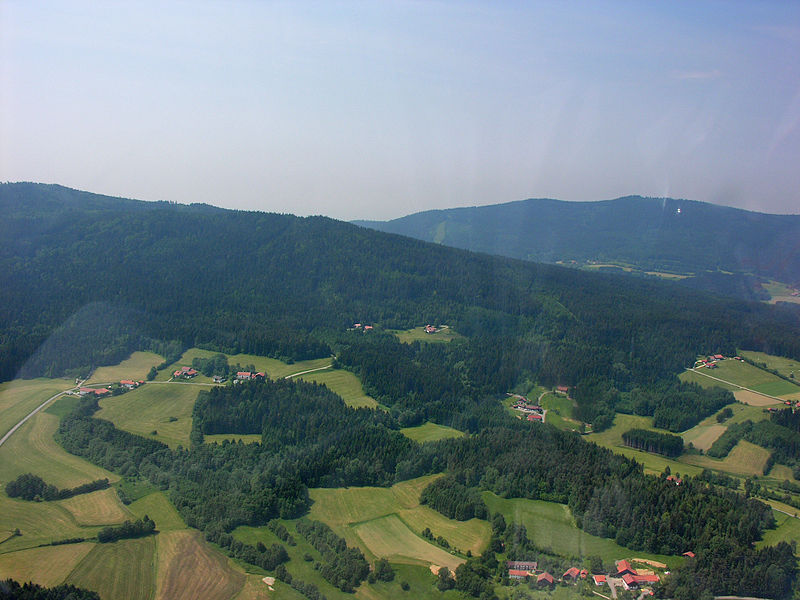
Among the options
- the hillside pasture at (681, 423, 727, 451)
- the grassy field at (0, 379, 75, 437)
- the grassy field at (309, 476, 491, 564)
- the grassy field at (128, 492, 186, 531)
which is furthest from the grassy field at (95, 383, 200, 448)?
the hillside pasture at (681, 423, 727, 451)

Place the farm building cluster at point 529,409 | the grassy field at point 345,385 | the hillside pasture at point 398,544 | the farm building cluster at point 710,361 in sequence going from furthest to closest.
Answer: the farm building cluster at point 710,361 → the grassy field at point 345,385 → the farm building cluster at point 529,409 → the hillside pasture at point 398,544

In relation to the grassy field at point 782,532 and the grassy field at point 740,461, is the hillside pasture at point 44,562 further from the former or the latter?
the grassy field at point 740,461

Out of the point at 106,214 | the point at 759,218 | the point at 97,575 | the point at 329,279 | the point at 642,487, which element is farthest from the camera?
the point at 759,218

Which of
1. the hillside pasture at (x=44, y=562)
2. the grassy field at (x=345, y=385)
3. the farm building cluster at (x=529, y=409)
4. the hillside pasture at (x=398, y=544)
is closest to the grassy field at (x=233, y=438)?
the grassy field at (x=345, y=385)

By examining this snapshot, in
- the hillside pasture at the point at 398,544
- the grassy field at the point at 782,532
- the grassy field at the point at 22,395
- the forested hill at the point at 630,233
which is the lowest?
the hillside pasture at the point at 398,544

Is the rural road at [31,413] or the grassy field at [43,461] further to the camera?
the rural road at [31,413]

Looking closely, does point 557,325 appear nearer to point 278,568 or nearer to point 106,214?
point 278,568

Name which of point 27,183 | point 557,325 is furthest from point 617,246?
point 27,183
